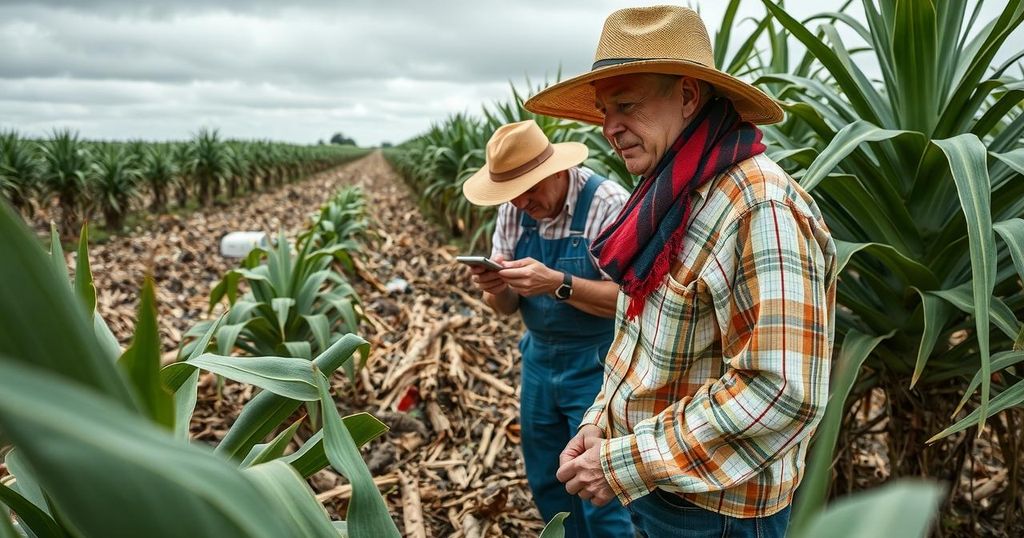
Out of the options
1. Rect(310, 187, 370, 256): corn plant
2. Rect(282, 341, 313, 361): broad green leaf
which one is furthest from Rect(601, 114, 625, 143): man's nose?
Rect(310, 187, 370, 256): corn plant

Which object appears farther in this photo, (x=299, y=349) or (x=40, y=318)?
(x=299, y=349)

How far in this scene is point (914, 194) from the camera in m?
2.15

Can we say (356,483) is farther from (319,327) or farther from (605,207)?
(319,327)

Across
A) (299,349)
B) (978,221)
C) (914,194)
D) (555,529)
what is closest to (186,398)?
(555,529)

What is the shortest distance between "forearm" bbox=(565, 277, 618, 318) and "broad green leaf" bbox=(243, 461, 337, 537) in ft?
5.18

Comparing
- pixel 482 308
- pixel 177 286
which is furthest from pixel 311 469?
pixel 177 286

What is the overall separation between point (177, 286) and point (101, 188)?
478 centimetres

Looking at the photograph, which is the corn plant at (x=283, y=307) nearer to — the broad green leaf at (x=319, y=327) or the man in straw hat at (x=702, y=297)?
the broad green leaf at (x=319, y=327)

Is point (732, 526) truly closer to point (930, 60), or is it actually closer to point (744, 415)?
point (744, 415)

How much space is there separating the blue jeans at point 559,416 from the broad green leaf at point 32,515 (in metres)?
1.69

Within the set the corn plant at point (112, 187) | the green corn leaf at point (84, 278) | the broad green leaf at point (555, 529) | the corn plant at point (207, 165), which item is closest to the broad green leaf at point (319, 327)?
the green corn leaf at point (84, 278)

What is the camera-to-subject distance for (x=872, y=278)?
2.20 metres

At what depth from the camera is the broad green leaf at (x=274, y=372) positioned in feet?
3.62

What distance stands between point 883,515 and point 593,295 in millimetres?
1814
